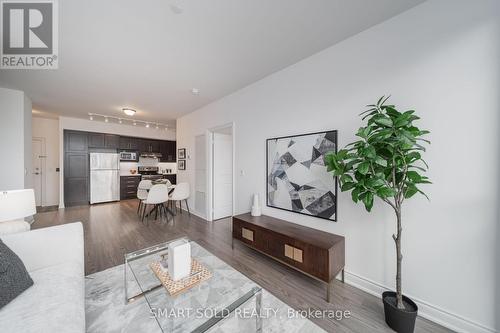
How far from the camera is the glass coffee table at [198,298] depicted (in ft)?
3.62

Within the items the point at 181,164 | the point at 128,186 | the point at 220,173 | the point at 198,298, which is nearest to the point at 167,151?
the point at 128,186

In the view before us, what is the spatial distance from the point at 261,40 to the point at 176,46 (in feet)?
3.29

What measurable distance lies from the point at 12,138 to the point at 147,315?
175 inches

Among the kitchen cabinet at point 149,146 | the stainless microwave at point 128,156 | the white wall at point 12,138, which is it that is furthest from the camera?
the kitchen cabinet at point 149,146

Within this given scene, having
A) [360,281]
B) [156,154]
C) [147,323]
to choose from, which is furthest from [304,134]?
[156,154]

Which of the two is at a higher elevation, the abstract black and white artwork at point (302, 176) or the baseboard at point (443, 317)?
the abstract black and white artwork at point (302, 176)

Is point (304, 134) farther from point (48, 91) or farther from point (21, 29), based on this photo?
point (48, 91)

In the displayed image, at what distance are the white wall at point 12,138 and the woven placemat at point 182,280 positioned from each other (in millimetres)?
4084

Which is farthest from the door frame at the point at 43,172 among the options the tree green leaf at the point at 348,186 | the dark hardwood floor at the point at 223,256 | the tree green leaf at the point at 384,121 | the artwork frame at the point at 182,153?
the tree green leaf at the point at 384,121

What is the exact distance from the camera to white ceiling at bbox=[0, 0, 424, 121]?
1.61 meters

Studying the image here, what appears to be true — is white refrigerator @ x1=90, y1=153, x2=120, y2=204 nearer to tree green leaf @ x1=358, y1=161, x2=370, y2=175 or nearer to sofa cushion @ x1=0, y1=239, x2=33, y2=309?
sofa cushion @ x1=0, y1=239, x2=33, y2=309

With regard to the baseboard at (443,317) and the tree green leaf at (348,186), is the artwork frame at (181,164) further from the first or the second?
the baseboard at (443,317)

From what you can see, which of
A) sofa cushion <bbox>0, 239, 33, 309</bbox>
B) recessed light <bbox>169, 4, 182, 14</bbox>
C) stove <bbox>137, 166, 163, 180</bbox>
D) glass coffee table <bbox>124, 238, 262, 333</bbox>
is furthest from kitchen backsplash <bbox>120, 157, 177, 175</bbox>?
recessed light <bbox>169, 4, 182, 14</bbox>

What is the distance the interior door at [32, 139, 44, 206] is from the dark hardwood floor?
1169mm
